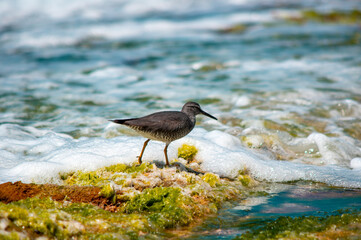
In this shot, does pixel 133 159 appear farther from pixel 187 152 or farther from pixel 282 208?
pixel 282 208

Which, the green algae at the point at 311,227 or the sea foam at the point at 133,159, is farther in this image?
the sea foam at the point at 133,159

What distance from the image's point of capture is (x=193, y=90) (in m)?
10.0

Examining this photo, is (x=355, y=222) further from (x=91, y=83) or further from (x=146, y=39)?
(x=146, y=39)

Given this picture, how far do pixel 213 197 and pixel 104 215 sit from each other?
4.03 ft

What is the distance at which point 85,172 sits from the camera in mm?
4879

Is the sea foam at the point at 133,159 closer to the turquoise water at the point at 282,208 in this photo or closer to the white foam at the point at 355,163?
the white foam at the point at 355,163

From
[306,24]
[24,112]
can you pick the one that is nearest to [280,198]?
[24,112]

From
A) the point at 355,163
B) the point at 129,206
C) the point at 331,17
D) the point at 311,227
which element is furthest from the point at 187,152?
the point at 331,17

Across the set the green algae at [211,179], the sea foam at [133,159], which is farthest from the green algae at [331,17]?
the green algae at [211,179]

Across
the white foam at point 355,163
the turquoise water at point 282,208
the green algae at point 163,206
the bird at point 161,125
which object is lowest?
the white foam at point 355,163

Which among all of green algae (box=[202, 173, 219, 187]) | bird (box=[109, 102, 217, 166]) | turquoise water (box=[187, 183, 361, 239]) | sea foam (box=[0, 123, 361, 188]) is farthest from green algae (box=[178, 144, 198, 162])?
turquoise water (box=[187, 183, 361, 239])

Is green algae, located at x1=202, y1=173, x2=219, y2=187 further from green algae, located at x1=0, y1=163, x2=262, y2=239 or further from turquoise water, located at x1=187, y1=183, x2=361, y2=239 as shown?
turquoise water, located at x1=187, y1=183, x2=361, y2=239

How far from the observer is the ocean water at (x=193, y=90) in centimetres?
565

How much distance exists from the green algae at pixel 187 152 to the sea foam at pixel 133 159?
0.28 feet
